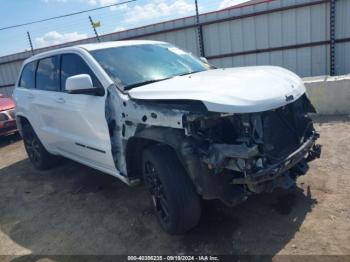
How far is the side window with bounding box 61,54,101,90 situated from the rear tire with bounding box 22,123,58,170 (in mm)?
1697

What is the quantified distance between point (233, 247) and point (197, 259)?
13.6 inches

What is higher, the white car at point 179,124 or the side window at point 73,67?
the side window at point 73,67

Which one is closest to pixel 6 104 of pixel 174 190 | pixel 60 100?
pixel 60 100

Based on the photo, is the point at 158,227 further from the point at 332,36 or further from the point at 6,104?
the point at 332,36

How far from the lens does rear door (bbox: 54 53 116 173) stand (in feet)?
12.7

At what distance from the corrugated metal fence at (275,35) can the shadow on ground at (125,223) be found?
711 centimetres

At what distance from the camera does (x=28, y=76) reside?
18.7 ft

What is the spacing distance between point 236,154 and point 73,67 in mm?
2578

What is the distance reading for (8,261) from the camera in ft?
11.3

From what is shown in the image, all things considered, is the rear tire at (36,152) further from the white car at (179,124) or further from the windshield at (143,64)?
the windshield at (143,64)

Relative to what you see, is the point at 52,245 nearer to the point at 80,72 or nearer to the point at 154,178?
the point at 154,178

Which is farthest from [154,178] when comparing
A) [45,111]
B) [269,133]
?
[45,111]

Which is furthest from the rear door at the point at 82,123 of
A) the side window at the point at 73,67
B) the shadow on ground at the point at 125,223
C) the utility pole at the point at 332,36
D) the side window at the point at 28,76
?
the utility pole at the point at 332,36

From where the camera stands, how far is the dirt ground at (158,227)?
10.3ft
